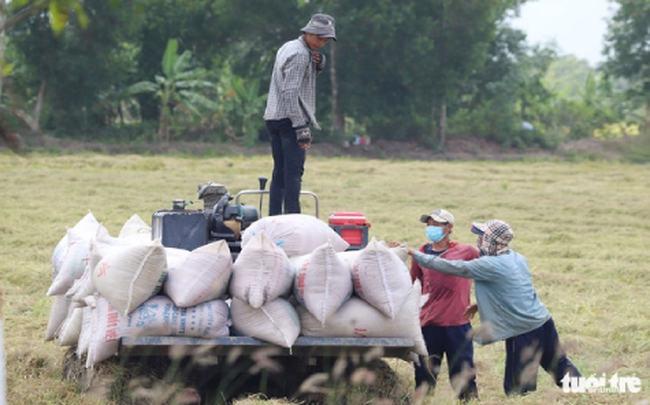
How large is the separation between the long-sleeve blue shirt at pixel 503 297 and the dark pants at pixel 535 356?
0.06 metres

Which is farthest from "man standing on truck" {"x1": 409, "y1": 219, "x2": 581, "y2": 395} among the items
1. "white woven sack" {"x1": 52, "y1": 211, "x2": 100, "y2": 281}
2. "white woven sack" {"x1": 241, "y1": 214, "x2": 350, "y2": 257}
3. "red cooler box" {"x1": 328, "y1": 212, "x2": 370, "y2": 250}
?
"white woven sack" {"x1": 52, "y1": 211, "x2": 100, "y2": 281}

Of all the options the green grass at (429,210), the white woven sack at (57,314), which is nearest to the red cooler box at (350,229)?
the green grass at (429,210)

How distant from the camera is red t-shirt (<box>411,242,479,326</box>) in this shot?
4895mm

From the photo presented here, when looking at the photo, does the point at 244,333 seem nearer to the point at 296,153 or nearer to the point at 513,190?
the point at 296,153

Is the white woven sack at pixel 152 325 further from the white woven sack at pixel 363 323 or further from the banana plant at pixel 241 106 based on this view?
the banana plant at pixel 241 106

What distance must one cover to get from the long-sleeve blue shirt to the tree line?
18.3m

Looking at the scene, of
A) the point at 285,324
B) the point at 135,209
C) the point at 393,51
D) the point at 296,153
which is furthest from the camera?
the point at 393,51

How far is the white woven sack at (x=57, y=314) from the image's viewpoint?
5.08m

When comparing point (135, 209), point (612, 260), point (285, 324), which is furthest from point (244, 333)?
point (135, 209)

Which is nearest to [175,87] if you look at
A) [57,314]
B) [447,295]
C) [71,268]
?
[57,314]

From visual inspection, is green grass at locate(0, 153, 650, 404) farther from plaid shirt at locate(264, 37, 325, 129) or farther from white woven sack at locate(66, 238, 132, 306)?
plaid shirt at locate(264, 37, 325, 129)

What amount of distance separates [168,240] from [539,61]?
2867 centimetres

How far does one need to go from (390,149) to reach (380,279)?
2124 cm

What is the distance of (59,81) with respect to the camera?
890 inches
